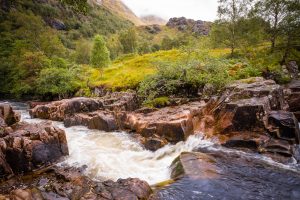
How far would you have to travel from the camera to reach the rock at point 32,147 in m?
13.4

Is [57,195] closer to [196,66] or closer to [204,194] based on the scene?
[204,194]

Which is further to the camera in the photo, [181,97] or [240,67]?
[240,67]

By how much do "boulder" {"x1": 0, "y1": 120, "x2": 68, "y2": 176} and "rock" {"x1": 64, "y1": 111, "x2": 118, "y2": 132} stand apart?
583cm

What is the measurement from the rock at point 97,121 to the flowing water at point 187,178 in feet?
5.20

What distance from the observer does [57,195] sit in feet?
31.7

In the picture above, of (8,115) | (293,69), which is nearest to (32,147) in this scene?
(8,115)

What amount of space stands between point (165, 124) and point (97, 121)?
7261 mm

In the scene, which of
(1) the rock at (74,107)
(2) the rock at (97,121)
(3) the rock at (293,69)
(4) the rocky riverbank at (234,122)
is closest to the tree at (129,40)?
(1) the rock at (74,107)

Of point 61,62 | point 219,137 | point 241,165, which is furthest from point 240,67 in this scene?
point 61,62

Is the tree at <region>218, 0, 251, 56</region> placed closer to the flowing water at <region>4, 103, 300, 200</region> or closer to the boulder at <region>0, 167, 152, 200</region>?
the flowing water at <region>4, 103, 300, 200</region>

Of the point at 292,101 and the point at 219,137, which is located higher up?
the point at 292,101

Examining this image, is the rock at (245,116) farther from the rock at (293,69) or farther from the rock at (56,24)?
the rock at (56,24)

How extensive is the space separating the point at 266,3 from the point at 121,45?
76.5 meters

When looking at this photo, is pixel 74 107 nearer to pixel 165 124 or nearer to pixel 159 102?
pixel 159 102
